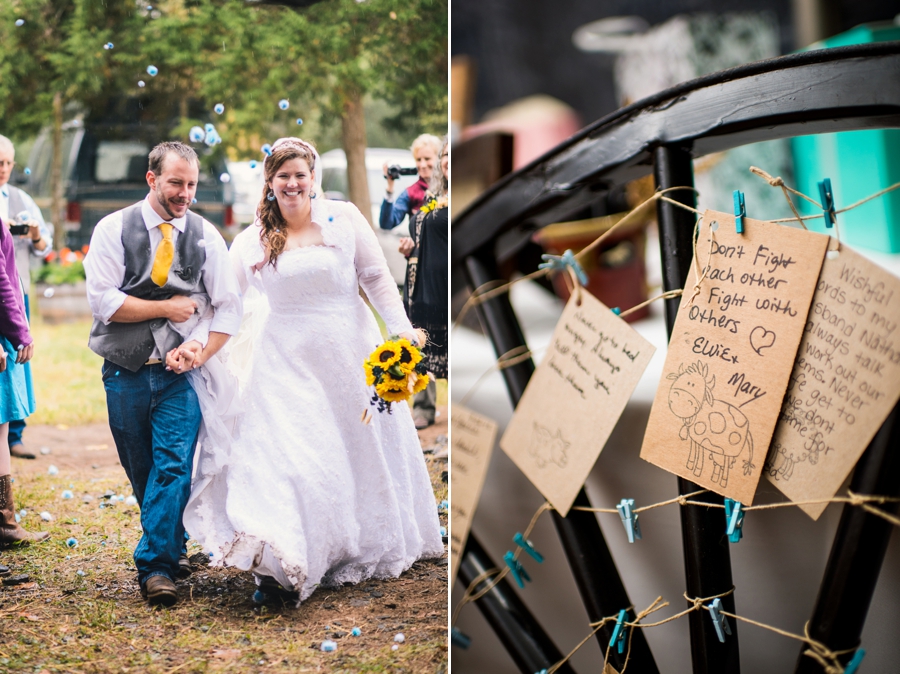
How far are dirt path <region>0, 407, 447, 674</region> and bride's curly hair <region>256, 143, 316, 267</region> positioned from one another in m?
0.22

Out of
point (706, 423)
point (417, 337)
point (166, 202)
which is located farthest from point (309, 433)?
point (706, 423)

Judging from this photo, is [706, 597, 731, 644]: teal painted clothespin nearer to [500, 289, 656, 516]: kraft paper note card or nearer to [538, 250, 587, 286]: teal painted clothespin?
[500, 289, 656, 516]: kraft paper note card

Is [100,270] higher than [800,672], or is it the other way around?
[100,270]

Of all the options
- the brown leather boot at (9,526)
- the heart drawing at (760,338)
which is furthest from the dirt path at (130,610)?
the heart drawing at (760,338)

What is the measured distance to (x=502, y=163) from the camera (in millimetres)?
949

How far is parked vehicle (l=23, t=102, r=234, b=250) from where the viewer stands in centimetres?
57

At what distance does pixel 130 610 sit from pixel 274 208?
36cm

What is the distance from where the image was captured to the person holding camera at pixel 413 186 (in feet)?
1.99

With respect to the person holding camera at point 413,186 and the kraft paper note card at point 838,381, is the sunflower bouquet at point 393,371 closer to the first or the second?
the person holding camera at point 413,186

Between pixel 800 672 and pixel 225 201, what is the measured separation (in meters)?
0.60

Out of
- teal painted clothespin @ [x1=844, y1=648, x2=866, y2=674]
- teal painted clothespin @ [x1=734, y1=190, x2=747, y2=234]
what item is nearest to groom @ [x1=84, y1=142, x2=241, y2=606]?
teal painted clothespin @ [x1=734, y1=190, x2=747, y2=234]

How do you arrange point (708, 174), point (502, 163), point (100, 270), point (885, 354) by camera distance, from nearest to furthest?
point (885, 354) < point (100, 270) < point (502, 163) < point (708, 174)

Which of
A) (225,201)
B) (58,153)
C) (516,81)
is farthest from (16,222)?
(516,81)

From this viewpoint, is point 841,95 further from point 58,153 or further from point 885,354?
point 58,153
